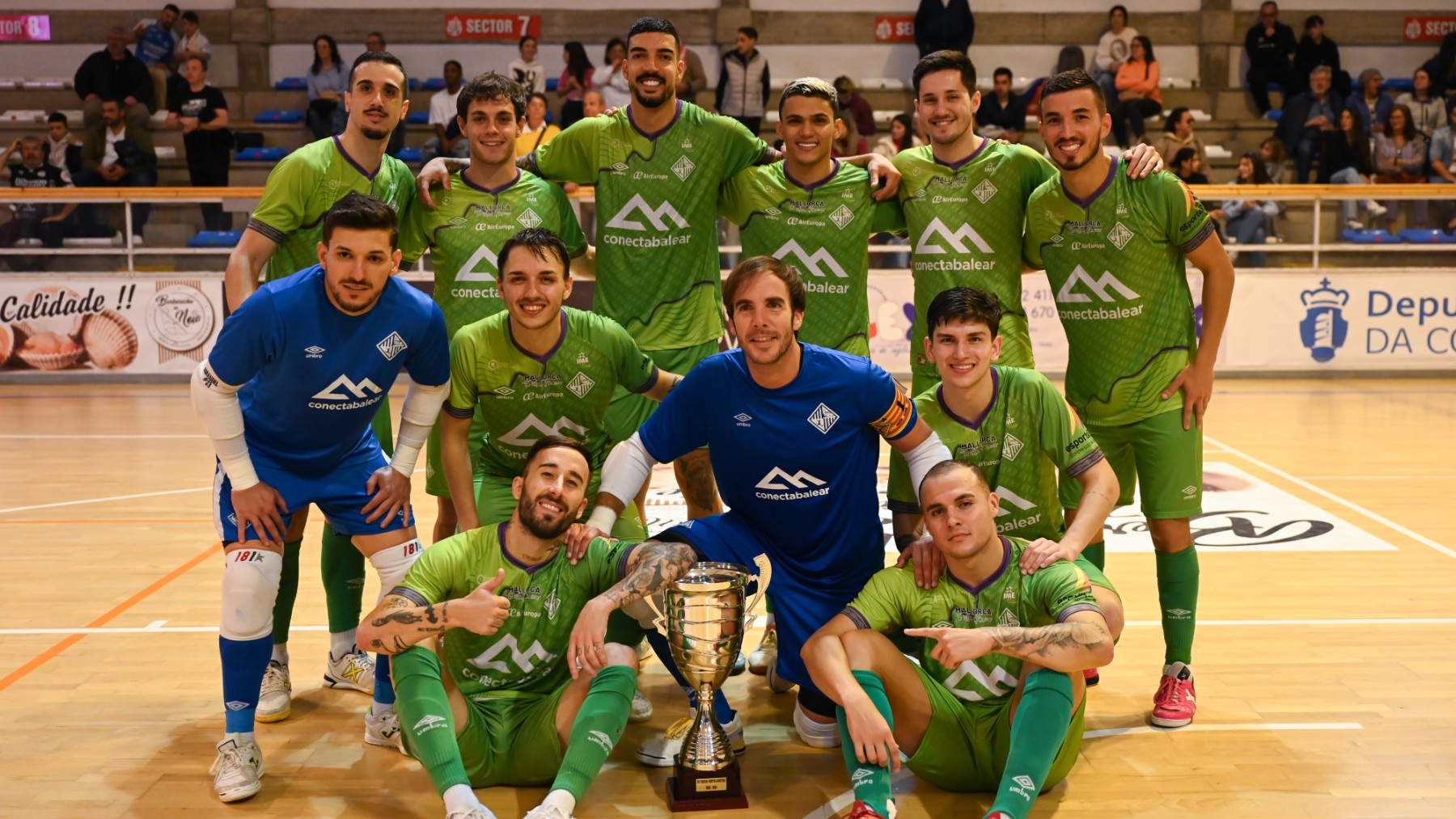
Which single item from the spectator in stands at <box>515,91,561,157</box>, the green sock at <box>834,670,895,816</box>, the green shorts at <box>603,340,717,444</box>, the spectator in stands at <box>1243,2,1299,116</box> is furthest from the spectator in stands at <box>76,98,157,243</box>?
the spectator in stands at <box>1243,2,1299,116</box>

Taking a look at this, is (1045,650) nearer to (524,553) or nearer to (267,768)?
(524,553)

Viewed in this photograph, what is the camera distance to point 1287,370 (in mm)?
12602

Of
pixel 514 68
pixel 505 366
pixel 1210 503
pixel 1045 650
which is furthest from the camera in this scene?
pixel 514 68

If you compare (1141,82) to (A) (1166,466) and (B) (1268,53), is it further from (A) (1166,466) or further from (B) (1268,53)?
(A) (1166,466)

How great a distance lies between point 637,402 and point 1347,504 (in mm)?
4773

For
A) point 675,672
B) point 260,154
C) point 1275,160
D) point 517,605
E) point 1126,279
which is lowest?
point 675,672

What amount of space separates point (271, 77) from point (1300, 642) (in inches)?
613

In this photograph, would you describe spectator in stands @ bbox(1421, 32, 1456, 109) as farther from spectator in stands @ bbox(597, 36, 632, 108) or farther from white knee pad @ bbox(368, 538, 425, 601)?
white knee pad @ bbox(368, 538, 425, 601)

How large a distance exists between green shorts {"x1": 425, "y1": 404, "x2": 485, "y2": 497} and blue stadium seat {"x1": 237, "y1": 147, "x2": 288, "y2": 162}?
37.9 feet

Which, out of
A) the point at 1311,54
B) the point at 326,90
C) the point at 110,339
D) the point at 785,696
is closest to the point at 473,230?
the point at 785,696

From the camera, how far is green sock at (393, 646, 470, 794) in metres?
3.66

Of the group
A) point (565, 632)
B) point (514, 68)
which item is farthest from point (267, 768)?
point (514, 68)

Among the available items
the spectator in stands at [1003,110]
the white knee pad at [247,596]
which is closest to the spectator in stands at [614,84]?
the spectator in stands at [1003,110]

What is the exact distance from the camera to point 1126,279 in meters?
4.68
